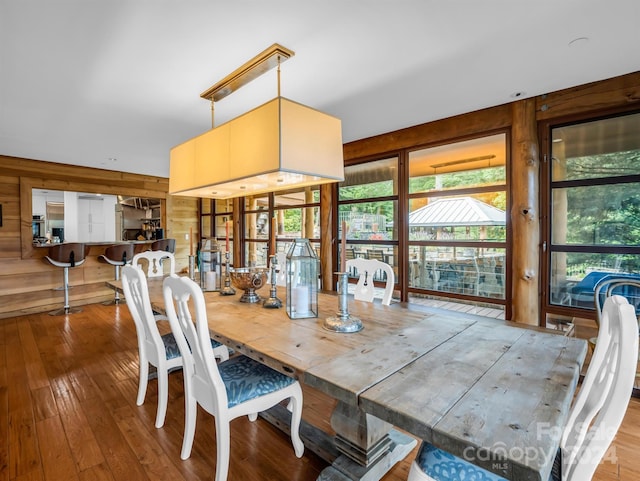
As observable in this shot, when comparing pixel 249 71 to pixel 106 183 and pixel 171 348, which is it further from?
pixel 106 183

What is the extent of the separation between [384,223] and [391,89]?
171 centimetres

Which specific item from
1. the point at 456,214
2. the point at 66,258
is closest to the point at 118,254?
the point at 66,258

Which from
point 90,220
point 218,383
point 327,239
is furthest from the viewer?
point 90,220

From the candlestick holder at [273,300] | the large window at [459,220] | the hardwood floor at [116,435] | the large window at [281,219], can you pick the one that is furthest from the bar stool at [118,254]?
the large window at [459,220]

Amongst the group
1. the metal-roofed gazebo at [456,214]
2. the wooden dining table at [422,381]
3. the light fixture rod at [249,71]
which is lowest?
the wooden dining table at [422,381]

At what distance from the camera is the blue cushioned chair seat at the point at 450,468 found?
Result: 1.02m

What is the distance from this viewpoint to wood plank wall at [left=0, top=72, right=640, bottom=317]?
2.56m

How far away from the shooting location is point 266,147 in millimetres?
1808

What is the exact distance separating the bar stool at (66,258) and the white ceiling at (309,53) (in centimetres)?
195

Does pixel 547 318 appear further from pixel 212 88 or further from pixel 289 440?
pixel 212 88

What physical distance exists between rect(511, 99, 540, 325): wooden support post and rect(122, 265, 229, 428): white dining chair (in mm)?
2595

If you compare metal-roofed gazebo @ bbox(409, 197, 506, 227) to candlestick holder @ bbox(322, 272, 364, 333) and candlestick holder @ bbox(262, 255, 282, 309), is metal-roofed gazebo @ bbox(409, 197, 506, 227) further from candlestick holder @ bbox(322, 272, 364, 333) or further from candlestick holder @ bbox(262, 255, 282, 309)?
candlestick holder @ bbox(322, 272, 364, 333)

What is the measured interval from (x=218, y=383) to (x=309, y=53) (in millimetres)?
1986

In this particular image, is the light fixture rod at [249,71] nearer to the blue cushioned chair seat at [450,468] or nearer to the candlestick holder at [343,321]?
the candlestick holder at [343,321]
